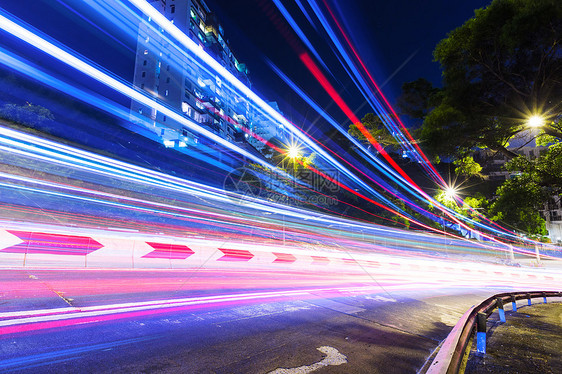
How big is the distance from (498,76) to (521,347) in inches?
310

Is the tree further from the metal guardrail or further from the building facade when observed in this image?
the building facade

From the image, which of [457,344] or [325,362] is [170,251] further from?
[457,344]

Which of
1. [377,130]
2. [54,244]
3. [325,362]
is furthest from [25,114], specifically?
[325,362]

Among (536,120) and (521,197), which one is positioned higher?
(536,120)

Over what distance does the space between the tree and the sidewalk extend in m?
5.70

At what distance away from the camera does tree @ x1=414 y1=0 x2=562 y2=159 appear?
314 inches

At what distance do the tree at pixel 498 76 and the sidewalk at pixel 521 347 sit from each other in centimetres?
570

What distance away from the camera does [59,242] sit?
8219mm

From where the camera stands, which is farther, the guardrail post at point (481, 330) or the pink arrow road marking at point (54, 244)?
the pink arrow road marking at point (54, 244)

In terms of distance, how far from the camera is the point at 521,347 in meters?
5.02

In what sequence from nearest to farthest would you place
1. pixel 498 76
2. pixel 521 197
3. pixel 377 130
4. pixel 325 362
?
pixel 325 362
pixel 498 76
pixel 521 197
pixel 377 130

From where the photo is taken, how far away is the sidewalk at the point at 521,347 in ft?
13.3

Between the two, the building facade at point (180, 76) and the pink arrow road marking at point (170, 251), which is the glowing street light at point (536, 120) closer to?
the pink arrow road marking at point (170, 251)

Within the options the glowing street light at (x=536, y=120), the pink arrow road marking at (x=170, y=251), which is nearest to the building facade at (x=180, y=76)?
the pink arrow road marking at (x=170, y=251)
